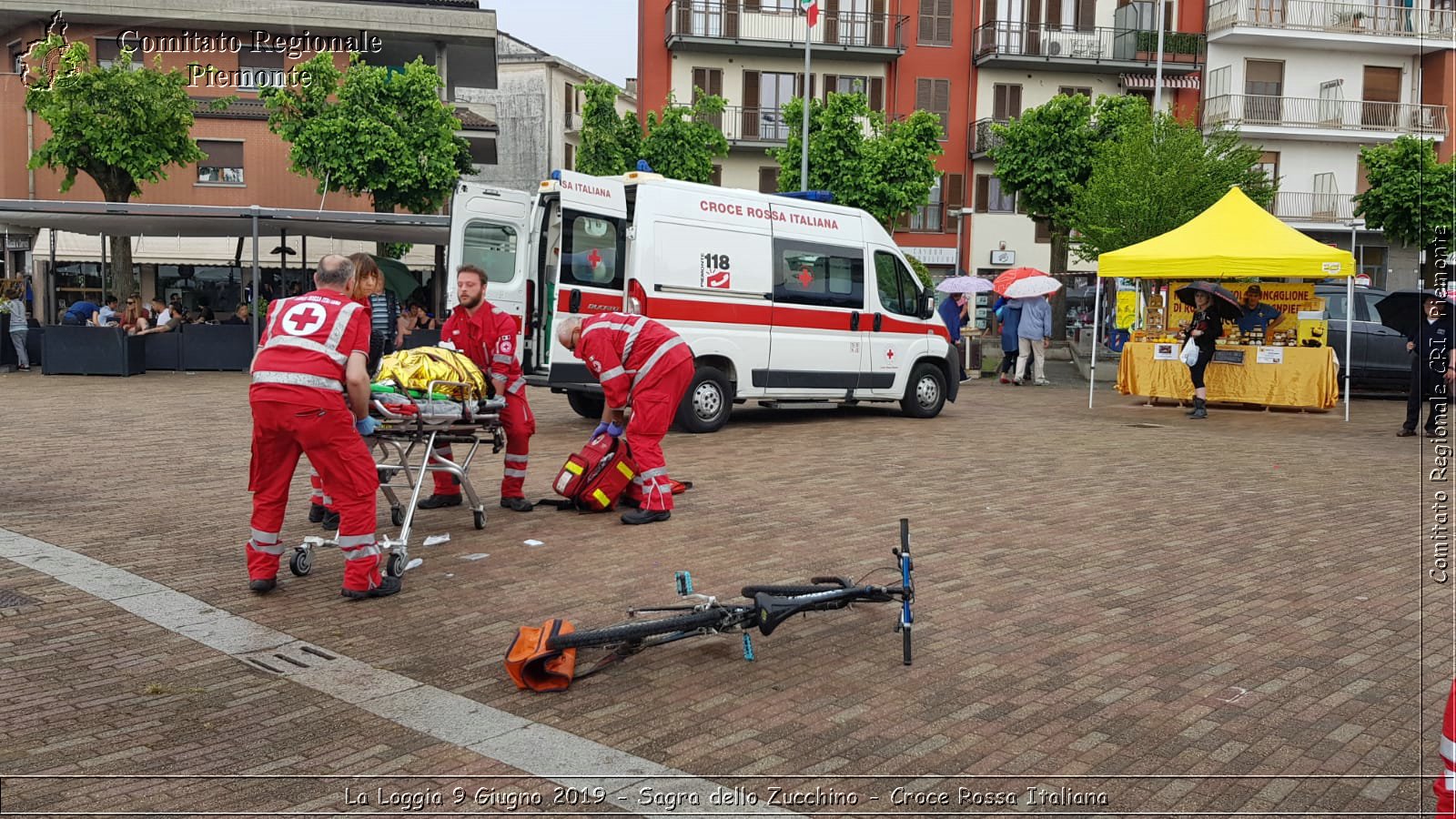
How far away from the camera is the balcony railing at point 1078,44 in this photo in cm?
4141

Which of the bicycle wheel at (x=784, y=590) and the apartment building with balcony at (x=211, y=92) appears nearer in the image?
the bicycle wheel at (x=784, y=590)

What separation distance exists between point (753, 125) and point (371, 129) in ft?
56.8

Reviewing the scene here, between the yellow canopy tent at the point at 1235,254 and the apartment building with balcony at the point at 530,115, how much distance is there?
39044 mm

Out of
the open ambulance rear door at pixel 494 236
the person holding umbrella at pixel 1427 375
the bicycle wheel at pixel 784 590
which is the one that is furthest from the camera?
the open ambulance rear door at pixel 494 236

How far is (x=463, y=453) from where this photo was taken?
1166 cm

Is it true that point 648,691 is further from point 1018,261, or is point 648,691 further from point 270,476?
point 1018,261

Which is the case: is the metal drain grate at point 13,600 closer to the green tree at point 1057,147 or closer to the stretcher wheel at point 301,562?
the stretcher wheel at point 301,562

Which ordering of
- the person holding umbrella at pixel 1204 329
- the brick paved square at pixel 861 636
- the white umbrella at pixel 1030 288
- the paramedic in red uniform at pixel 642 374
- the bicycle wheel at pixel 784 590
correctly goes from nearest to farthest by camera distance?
the brick paved square at pixel 861 636 < the bicycle wheel at pixel 784 590 < the paramedic in red uniform at pixel 642 374 < the person holding umbrella at pixel 1204 329 < the white umbrella at pixel 1030 288

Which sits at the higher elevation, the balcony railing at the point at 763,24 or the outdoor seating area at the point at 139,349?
the balcony railing at the point at 763,24

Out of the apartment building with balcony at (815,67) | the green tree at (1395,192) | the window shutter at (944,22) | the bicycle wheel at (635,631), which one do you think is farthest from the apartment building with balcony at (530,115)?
the bicycle wheel at (635,631)

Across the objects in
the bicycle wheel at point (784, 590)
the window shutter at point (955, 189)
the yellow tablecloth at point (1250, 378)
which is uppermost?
the window shutter at point (955, 189)

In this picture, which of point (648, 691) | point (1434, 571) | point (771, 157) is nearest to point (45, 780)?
point (648, 691)

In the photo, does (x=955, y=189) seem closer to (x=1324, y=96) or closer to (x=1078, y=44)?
(x=1078, y=44)

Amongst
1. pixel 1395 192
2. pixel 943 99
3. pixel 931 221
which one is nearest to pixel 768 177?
pixel 931 221
